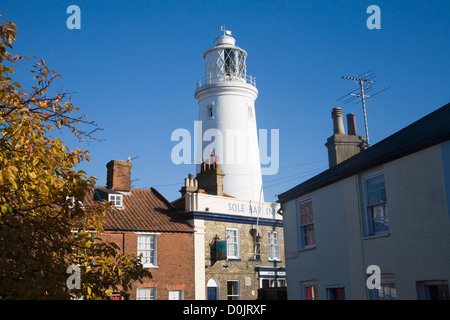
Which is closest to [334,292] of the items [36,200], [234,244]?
[36,200]

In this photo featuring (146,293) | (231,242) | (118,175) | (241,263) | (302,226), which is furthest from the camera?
(231,242)

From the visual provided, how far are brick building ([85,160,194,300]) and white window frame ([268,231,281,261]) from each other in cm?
701

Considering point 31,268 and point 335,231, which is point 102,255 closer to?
point 31,268

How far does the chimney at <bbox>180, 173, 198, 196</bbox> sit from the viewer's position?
34.1m

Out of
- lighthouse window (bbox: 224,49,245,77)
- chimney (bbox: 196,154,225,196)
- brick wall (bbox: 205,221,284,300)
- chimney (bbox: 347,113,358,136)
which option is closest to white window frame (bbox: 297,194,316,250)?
chimney (bbox: 347,113,358,136)

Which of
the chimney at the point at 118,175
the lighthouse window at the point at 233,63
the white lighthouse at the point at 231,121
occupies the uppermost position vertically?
the lighthouse window at the point at 233,63

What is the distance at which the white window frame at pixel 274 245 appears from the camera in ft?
116

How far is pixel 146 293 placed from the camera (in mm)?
28797

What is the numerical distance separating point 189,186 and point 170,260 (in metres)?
6.21

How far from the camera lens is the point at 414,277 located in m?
13.5

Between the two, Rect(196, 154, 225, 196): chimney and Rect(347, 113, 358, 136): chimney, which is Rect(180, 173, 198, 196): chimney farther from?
Rect(347, 113, 358, 136): chimney

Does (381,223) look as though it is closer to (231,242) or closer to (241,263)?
(241,263)

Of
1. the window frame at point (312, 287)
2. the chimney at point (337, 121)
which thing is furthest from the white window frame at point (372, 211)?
the chimney at point (337, 121)

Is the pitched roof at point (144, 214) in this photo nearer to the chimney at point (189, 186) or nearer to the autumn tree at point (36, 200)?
the chimney at point (189, 186)
